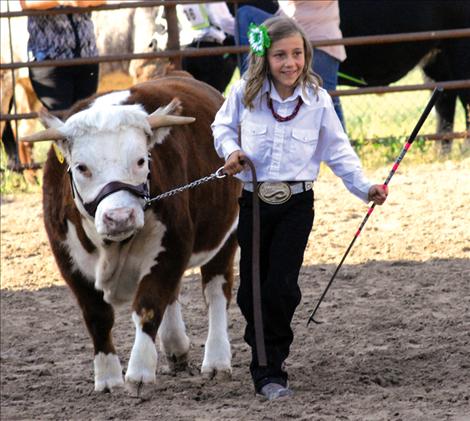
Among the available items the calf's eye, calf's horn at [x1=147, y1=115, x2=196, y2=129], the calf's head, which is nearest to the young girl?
calf's horn at [x1=147, y1=115, x2=196, y2=129]

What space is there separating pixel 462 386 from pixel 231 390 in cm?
100

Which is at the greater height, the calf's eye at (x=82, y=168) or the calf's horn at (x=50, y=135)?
the calf's horn at (x=50, y=135)

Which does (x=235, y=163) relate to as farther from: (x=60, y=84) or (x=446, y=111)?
(x=446, y=111)

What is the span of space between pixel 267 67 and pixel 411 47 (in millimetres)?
6587

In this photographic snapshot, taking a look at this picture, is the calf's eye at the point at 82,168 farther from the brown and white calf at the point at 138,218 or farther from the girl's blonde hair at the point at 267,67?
the girl's blonde hair at the point at 267,67

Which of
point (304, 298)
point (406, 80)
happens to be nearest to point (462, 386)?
point (304, 298)

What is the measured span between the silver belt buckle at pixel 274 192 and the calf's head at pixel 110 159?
47cm

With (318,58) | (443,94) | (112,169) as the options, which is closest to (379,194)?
(112,169)

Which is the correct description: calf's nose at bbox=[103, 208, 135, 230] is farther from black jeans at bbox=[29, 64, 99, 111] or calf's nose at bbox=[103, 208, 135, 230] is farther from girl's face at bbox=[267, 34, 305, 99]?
black jeans at bbox=[29, 64, 99, 111]

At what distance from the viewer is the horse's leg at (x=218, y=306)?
5.80 meters

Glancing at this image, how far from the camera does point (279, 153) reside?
4.97 m

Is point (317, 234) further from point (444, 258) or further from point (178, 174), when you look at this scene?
point (178, 174)

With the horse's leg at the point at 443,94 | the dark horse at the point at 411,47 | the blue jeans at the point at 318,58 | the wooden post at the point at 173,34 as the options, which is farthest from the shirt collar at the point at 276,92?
the dark horse at the point at 411,47

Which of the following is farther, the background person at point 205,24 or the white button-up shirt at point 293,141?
the background person at point 205,24
